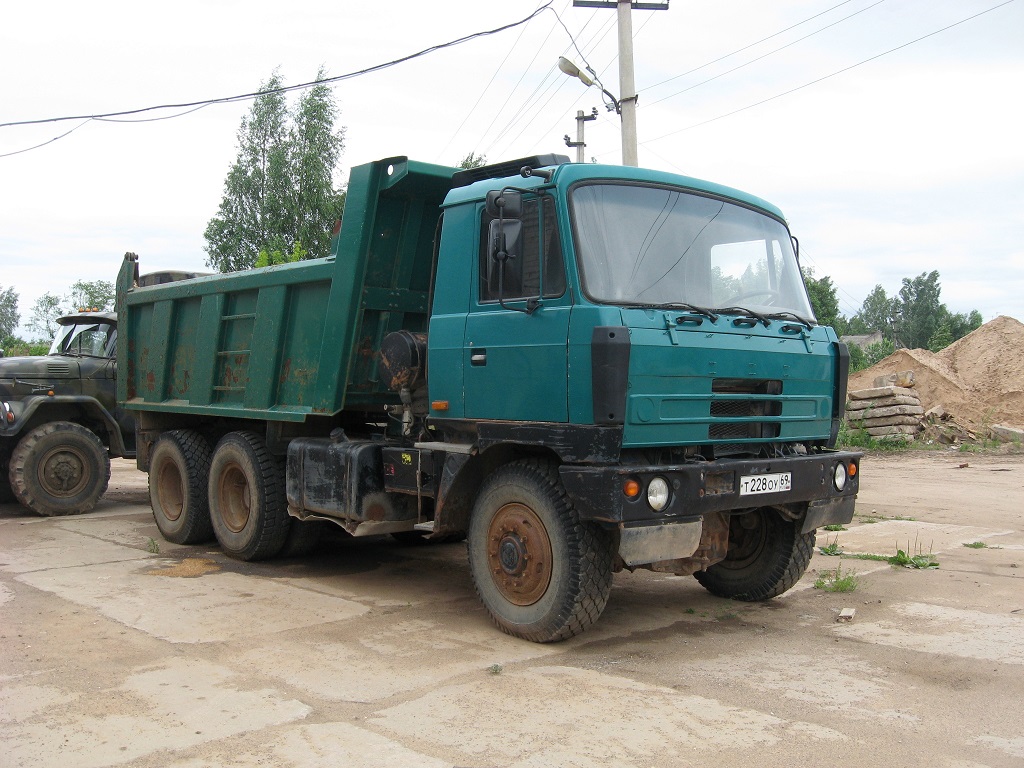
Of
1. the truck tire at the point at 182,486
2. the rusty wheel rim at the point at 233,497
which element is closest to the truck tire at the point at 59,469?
the truck tire at the point at 182,486

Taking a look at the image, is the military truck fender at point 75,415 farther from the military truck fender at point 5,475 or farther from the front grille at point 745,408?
the front grille at point 745,408

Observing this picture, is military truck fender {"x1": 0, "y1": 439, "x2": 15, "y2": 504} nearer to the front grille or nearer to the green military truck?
the green military truck

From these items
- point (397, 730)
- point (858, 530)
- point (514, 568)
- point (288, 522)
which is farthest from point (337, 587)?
point (858, 530)

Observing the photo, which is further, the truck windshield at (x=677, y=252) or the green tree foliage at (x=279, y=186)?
the green tree foliage at (x=279, y=186)

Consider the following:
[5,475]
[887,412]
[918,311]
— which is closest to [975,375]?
[887,412]

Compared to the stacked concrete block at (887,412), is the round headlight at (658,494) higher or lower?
lower

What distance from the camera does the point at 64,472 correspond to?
1110cm

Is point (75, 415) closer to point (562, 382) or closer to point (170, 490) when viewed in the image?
point (170, 490)

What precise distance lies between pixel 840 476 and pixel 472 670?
2.78 m

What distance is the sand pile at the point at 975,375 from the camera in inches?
825

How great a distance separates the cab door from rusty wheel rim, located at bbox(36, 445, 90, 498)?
23.9ft

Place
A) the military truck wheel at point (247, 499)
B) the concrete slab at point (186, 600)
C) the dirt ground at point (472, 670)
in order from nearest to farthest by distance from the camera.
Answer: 1. the dirt ground at point (472, 670)
2. the concrete slab at point (186, 600)
3. the military truck wheel at point (247, 499)

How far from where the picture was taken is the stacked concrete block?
19109 mm

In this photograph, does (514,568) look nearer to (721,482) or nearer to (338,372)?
(721,482)
